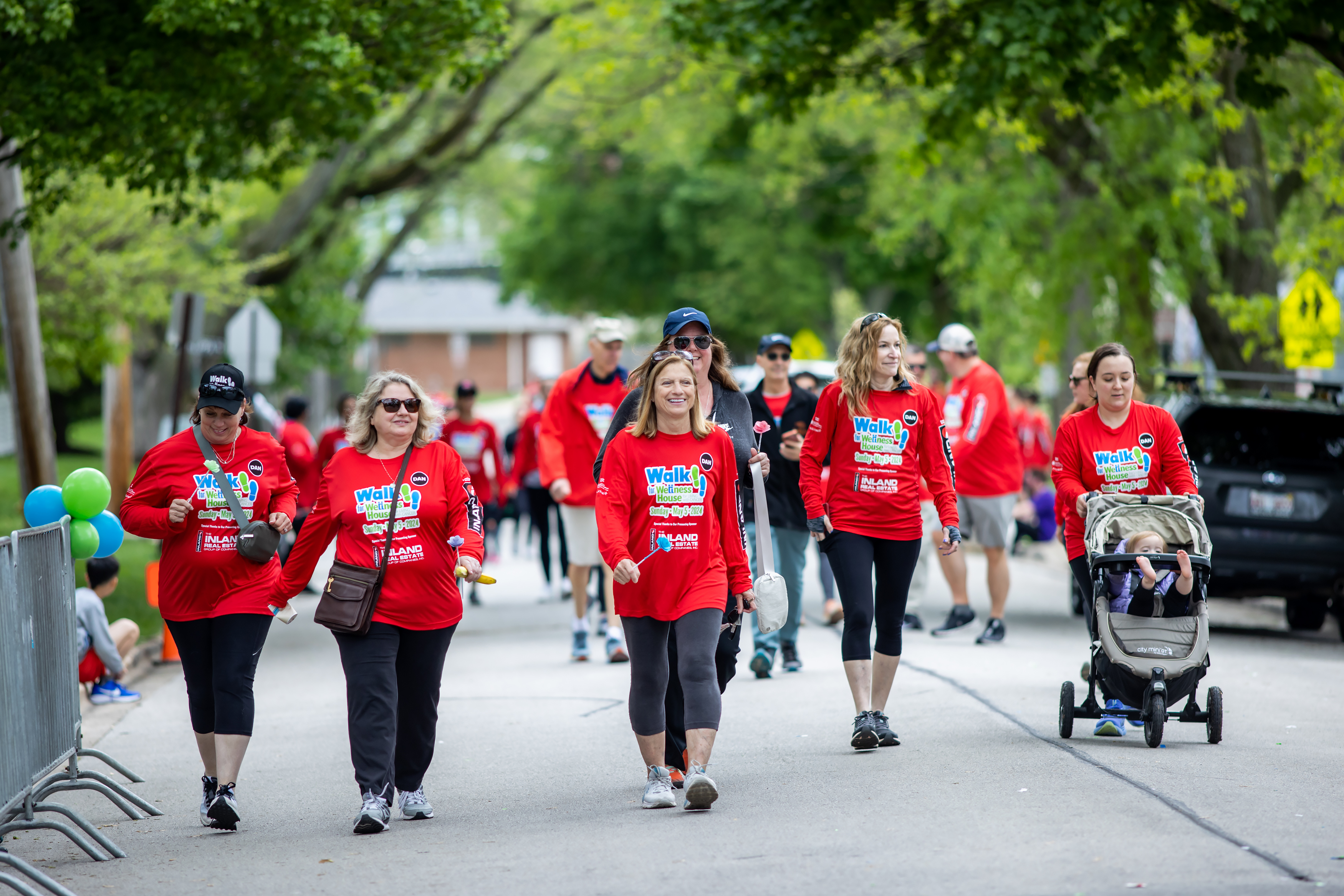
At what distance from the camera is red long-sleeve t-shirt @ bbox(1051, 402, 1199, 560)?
820 cm

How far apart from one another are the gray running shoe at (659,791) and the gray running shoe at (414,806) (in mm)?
904

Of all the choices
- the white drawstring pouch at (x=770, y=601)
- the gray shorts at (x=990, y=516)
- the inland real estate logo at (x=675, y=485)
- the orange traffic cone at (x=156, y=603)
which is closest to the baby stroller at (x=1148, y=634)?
the white drawstring pouch at (x=770, y=601)

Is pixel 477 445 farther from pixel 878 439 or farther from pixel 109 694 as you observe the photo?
pixel 878 439

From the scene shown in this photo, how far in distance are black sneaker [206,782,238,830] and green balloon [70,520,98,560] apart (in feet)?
5.04

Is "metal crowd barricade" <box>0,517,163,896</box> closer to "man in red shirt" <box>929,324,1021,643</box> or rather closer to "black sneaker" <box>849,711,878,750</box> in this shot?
"black sneaker" <box>849,711,878,750</box>

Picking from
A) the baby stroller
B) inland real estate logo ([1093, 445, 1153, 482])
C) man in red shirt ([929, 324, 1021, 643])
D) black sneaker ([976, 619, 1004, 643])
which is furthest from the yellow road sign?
the baby stroller

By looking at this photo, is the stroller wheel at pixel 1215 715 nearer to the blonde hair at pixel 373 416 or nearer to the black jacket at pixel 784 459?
the black jacket at pixel 784 459

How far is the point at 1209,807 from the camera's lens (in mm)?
6340

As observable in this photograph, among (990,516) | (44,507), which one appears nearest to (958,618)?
(990,516)

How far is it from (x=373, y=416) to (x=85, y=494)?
188 cm

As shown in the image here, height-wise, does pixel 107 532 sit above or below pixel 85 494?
below

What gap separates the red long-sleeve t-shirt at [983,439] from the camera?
1227 cm

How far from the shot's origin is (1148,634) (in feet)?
25.1

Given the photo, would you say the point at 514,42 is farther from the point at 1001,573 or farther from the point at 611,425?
the point at 611,425
